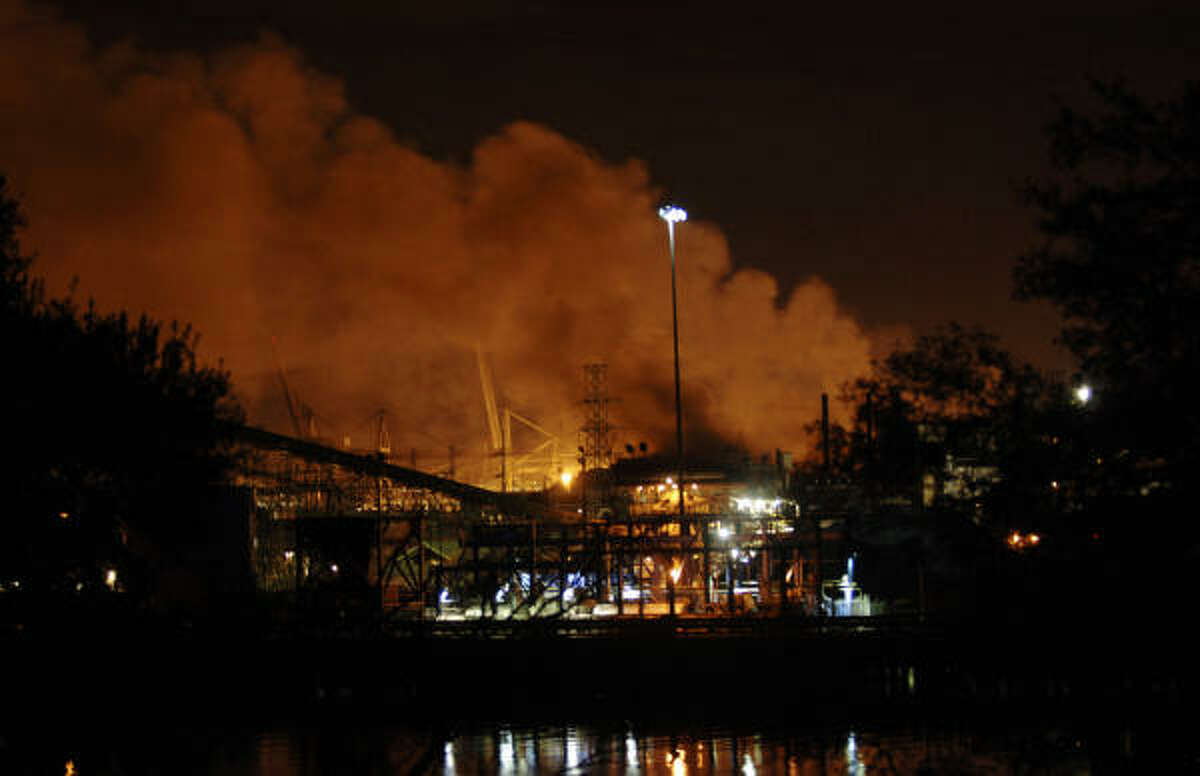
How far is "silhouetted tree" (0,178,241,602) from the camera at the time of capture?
2803cm

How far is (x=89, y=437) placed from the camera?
29.3 m

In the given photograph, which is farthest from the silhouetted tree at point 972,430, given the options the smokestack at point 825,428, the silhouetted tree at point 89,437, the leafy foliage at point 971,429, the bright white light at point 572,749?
the smokestack at point 825,428

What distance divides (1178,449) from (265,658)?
79.7ft

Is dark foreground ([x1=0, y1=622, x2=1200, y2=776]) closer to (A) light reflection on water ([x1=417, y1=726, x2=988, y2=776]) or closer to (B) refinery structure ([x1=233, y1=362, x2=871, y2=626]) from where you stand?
(A) light reflection on water ([x1=417, y1=726, x2=988, y2=776])

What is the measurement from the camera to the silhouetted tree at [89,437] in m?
28.0

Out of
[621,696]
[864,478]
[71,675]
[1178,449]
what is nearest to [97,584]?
[71,675]

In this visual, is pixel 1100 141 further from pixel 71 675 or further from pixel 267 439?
pixel 267 439

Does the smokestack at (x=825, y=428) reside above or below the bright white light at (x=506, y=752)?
above

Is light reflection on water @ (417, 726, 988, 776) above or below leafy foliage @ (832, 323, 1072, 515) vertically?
below

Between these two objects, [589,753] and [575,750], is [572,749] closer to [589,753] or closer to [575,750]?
[575,750]

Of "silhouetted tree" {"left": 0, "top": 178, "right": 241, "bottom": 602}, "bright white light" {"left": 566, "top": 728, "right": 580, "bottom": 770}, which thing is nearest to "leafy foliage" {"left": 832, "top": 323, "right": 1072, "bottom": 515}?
"bright white light" {"left": 566, "top": 728, "right": 580, "bottom": 770}

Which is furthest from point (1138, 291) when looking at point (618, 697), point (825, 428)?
point (825, 428)

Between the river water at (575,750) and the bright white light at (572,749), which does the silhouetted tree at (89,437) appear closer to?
the river water at (575,750)

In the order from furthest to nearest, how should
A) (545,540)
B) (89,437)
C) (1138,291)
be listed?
(545,540) → (89,437) → (1138,291)
